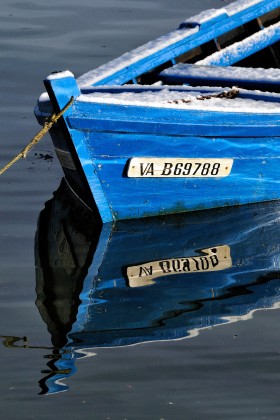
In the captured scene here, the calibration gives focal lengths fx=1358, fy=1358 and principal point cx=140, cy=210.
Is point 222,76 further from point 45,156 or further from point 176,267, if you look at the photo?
point 176,267

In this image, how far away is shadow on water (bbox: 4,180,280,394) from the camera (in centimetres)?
748

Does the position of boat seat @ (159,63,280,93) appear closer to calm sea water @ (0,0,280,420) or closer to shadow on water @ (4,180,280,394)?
shadow on water @ (4,180,280,394)

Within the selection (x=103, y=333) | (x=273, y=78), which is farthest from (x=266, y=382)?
(x=273, y=78)

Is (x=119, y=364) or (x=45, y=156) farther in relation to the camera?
(x=45, y=156)

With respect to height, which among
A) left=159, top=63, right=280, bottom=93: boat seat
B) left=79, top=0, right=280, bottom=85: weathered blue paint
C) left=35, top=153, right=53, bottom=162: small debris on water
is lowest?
left=35, top=153, right=53, bottom=162: small debris on water

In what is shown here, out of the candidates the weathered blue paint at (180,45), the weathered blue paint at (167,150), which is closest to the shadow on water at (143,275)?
the weathered blue paint at (167,150)

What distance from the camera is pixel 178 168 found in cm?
912

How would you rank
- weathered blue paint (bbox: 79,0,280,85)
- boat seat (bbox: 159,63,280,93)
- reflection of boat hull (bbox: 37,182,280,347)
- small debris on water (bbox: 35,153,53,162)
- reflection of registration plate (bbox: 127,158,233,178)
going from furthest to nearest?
small debris on water (bbox: 35,153,53,162) → weathered blue paint (bbox: 79,0,280,85) → boat seat (bbox: 159,63,280,93) → reflection of registration plate (bbox: 127,158,233,178) → reflection of boat hull (bbox: 37,182,280,347)

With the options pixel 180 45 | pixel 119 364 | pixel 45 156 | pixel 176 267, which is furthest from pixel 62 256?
pixel 180 45

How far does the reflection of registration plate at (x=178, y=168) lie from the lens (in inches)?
354

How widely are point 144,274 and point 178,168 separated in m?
1.04

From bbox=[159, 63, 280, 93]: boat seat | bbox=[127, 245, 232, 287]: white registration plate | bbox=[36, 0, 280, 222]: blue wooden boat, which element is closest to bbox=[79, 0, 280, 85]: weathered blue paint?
bbox=[36, 0, 280, 222]: blue wooden boat

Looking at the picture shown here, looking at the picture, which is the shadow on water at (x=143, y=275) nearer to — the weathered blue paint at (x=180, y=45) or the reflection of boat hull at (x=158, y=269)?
the reflection of boat hull at (x=158, y=269)

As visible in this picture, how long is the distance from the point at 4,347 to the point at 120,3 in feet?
29.3
